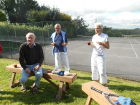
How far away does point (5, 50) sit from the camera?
15242mm

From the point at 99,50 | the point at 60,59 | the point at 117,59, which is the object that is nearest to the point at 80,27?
the point at 117,59

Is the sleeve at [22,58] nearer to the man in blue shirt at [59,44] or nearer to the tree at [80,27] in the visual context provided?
the man in blue shirt at [59,44]

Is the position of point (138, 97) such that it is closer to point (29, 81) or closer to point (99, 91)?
point (99, 91)

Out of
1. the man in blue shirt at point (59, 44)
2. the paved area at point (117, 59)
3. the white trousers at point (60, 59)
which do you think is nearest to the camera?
the man in blue shirt at point (59, 44)

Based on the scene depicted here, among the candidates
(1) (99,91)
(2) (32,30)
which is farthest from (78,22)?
(1) (99,91)

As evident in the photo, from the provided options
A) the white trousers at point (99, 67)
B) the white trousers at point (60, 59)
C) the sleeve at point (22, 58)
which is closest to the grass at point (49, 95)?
the white trousers at point (99, 67)

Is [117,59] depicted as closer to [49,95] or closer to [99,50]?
[99,50]

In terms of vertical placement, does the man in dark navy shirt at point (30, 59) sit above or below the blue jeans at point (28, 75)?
above

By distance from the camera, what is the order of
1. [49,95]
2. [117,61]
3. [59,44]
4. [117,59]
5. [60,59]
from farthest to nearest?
[117,59], [117,61], [60,59], [59,44], [49,95]

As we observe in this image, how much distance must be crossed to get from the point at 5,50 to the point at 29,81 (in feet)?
24.0

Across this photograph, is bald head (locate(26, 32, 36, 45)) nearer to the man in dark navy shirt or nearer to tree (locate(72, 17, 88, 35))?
the man in dark navy shirt

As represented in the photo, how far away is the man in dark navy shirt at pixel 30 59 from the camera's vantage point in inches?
283

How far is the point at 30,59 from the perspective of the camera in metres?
7.38

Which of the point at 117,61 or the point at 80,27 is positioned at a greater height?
the point at 80,27
